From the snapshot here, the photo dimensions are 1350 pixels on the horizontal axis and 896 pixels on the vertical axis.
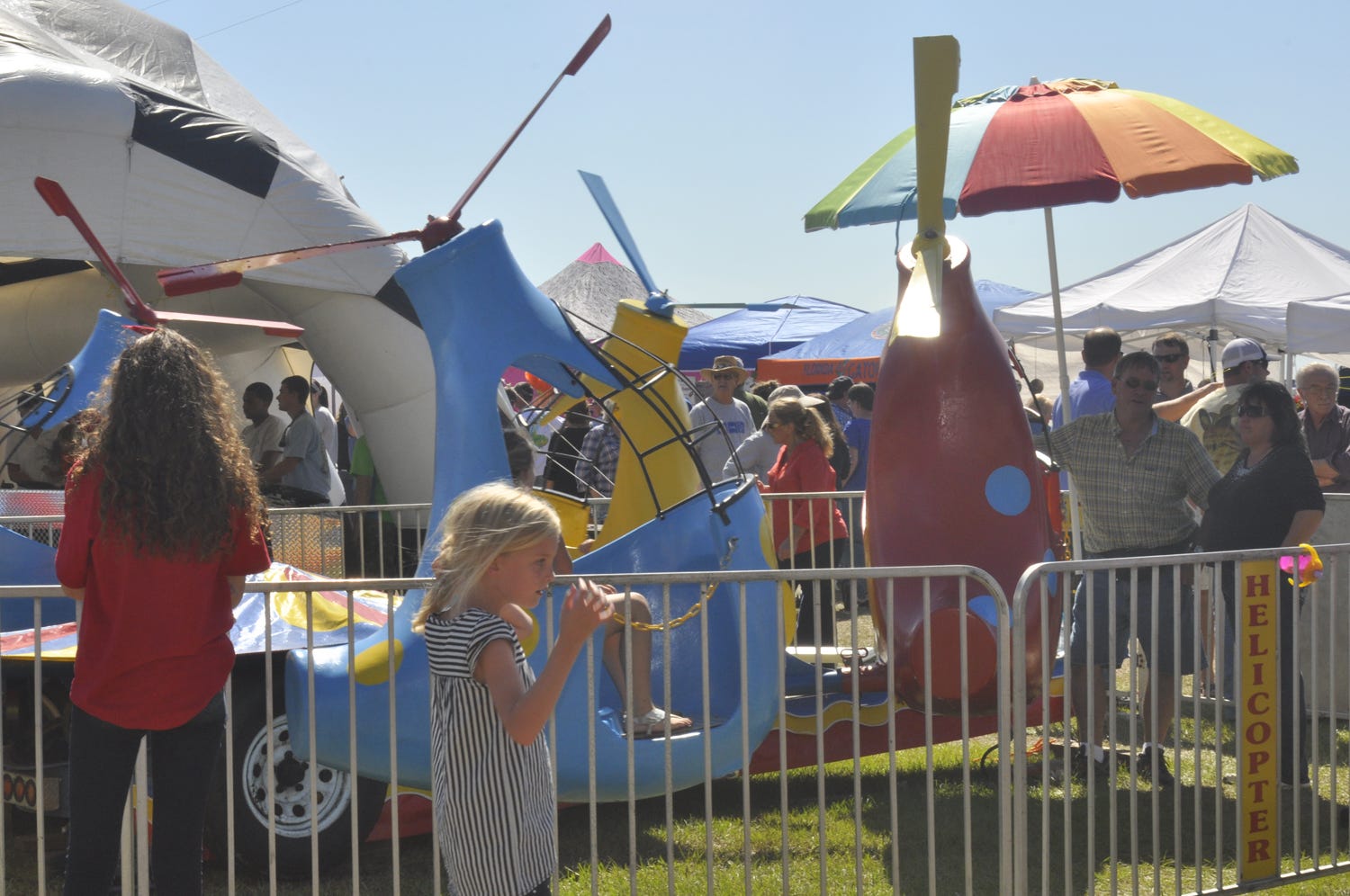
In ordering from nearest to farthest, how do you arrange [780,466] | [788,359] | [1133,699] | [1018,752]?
[1018,752], [1133,699], [780,466], [788,359]

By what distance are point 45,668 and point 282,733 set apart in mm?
848

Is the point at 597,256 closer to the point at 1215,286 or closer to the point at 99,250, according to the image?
the point at 1215,286

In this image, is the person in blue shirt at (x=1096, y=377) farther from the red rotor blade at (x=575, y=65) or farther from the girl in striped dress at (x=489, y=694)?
the girl in striped dress at (x=489, y=694)

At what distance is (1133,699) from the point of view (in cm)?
440

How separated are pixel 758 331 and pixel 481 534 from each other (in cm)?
1656

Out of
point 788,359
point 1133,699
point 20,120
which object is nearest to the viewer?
point 1133,699

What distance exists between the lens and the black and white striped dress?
2678 millimetres

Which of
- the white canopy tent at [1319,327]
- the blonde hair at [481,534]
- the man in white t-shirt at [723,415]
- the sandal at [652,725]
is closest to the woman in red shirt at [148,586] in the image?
the blonde hair at [481,534]

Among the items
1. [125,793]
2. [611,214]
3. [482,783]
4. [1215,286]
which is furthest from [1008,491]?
[1215,286]

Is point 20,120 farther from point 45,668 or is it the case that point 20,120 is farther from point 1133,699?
point 1133,699

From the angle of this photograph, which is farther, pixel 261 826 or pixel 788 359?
pixel 788 359

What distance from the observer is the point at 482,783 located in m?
2.70

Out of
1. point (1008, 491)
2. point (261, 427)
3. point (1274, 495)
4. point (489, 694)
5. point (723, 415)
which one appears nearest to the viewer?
point (489, 694)

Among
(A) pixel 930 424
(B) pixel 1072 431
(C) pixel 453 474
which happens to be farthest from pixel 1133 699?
(C) pixel 453 474
